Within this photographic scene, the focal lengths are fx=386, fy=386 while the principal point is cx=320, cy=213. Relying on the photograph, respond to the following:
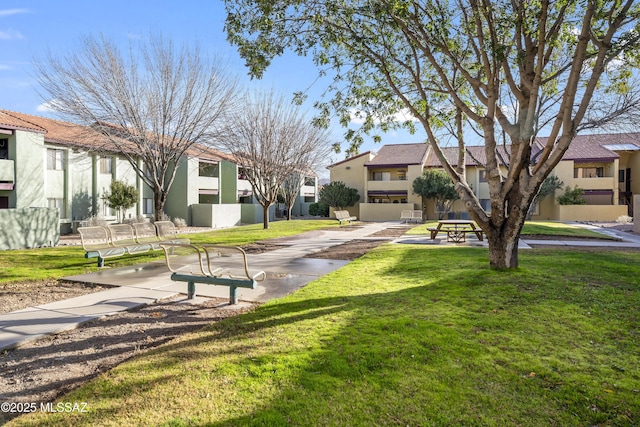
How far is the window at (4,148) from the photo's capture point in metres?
21.7

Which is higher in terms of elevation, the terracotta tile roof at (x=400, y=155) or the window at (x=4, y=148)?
the terracotta tile roof at (x=400, y=155)

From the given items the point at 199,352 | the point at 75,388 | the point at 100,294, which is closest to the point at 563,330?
the point at 199,352

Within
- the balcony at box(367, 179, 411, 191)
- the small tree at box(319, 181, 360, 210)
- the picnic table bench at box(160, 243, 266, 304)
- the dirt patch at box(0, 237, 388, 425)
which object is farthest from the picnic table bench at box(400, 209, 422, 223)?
the dirt patch at box(0, 237, 388, 425)

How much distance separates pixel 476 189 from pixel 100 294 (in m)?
40.0

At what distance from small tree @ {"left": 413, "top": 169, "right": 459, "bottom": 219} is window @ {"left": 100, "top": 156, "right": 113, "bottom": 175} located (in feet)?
89.8

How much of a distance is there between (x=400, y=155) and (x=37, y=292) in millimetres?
41876

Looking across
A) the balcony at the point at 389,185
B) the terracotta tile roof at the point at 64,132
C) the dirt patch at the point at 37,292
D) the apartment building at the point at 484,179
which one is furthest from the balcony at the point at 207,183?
the dirt patch at the point at 37,292

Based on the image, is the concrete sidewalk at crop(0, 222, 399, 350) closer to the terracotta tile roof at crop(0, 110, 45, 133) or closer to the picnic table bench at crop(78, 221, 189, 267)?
the picnic table bench at crop(78, 221, 189, 267)

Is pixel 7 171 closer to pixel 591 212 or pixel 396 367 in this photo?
pixel 396 367

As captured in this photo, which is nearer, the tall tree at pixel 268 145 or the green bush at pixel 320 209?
the tall tree at pixel 268 145

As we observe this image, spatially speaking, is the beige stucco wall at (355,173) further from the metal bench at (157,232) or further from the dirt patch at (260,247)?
the metal bench at (157,232)

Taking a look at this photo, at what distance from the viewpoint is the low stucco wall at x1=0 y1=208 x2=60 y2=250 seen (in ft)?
50.7

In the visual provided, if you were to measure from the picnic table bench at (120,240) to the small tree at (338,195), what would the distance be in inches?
1132

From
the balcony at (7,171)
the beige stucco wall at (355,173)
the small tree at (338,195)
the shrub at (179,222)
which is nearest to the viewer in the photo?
the balcony at (7,171)
